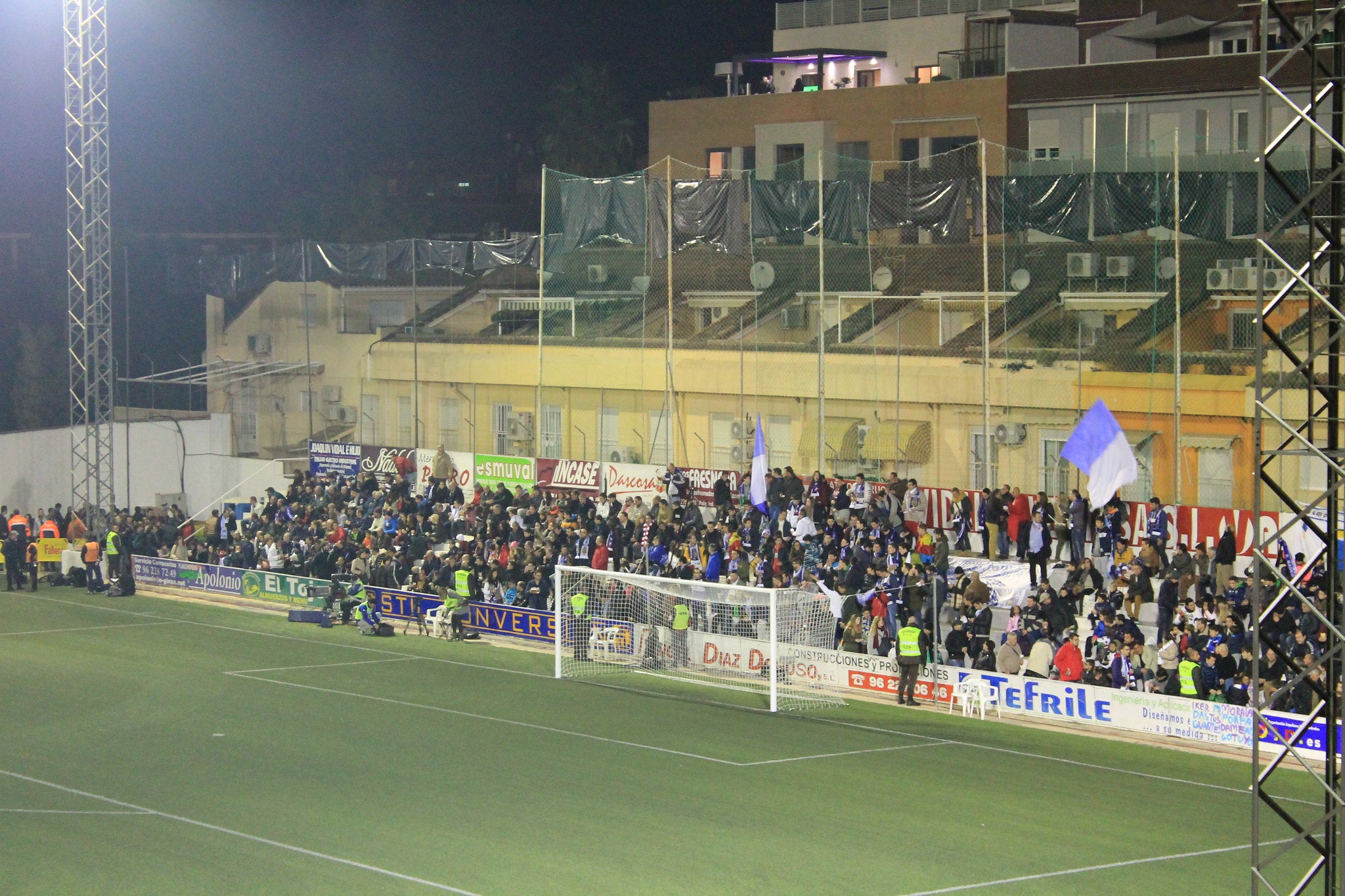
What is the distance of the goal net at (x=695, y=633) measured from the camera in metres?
23.7

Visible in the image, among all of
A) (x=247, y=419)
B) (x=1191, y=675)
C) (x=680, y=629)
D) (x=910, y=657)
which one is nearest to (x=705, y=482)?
(x=680, y=629)

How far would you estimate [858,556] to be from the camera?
1028 inches

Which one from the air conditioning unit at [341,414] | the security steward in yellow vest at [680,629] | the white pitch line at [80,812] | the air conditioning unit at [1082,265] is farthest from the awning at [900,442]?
the white pitch line at [80,812]

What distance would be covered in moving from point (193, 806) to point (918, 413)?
20.2 meters

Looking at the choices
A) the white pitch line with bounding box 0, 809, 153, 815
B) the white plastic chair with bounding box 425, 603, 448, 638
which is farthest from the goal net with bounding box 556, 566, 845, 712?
the white pitch line with bounding box 0, 809, 153, 815

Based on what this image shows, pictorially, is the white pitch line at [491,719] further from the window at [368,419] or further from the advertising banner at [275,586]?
the window at [368,419]

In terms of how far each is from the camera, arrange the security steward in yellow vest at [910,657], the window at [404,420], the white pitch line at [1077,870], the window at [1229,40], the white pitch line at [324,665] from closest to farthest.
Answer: the white pitch line at [1077,870], the security steward in yellow vest at [910,657], the white pitch line at [324,665], the window at [1229,40], the window at [404,420]

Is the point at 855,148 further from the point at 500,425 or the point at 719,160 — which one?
the point at 500,425

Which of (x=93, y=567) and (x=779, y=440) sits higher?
(x=779, y=440)

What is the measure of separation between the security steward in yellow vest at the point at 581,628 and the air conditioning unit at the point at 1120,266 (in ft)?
41.7

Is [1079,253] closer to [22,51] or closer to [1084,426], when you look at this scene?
[1084,426]

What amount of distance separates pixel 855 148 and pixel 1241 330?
1985 cm

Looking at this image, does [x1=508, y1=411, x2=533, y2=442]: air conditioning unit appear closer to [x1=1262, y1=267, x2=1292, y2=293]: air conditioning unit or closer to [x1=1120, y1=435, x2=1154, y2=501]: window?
[x1=1120, y1=435, x2=1154, y2=501]: window

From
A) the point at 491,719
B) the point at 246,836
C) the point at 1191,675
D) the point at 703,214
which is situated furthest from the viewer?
the point at 703,214
